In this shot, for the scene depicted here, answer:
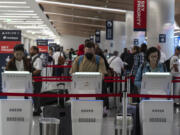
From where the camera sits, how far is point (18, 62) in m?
7.16

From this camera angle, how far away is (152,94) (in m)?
5.54

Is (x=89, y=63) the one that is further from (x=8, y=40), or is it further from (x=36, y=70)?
(x=8, y=40)

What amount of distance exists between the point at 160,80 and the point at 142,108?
522mm

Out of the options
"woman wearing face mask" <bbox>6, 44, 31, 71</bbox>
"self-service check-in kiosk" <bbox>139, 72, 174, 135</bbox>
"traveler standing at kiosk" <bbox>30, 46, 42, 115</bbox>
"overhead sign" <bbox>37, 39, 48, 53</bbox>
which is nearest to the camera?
"self-service check-in kiosk" <bbox>139, 72, 174, 135</bbox>

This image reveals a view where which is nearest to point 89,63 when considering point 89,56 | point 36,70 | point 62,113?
point 89,56

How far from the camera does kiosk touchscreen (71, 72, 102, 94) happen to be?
5.63 m

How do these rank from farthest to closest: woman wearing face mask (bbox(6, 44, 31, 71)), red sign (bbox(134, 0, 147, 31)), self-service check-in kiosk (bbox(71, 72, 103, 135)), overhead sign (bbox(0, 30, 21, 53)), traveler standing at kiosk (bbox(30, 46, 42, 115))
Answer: red sign (bbox(134, 0, 147, 31)), overhead sign (bbox(0, 30, 21, 53)), traveler standing at kiosk (bbox(30, 46, 42, 115)), woman wearing face mask (bbox(6, 44, 31, 71)), self-service check-in kiosk (bbox(71, 72, 103, 135))

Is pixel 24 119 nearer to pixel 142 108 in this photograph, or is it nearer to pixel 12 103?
pixel 12 103

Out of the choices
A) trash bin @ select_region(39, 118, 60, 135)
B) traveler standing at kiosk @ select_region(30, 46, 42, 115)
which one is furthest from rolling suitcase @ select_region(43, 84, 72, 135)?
traveler standing at kiosk @ select_region(30, 46, 42, 115)

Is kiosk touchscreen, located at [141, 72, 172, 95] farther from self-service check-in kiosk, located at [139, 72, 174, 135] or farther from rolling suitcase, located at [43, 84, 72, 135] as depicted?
rolling suitcase, located at [43, 84, 72, 135]

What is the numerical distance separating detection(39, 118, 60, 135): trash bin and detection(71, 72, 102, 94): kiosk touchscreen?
1.78 feet

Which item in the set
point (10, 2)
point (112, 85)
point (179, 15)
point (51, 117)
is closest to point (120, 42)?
point (179, 15)

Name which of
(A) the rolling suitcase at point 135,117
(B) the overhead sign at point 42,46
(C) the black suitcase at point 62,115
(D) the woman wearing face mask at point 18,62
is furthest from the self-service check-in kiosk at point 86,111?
(B) the overhead sign at point 42,46

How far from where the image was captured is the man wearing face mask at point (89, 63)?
22.2 ft
